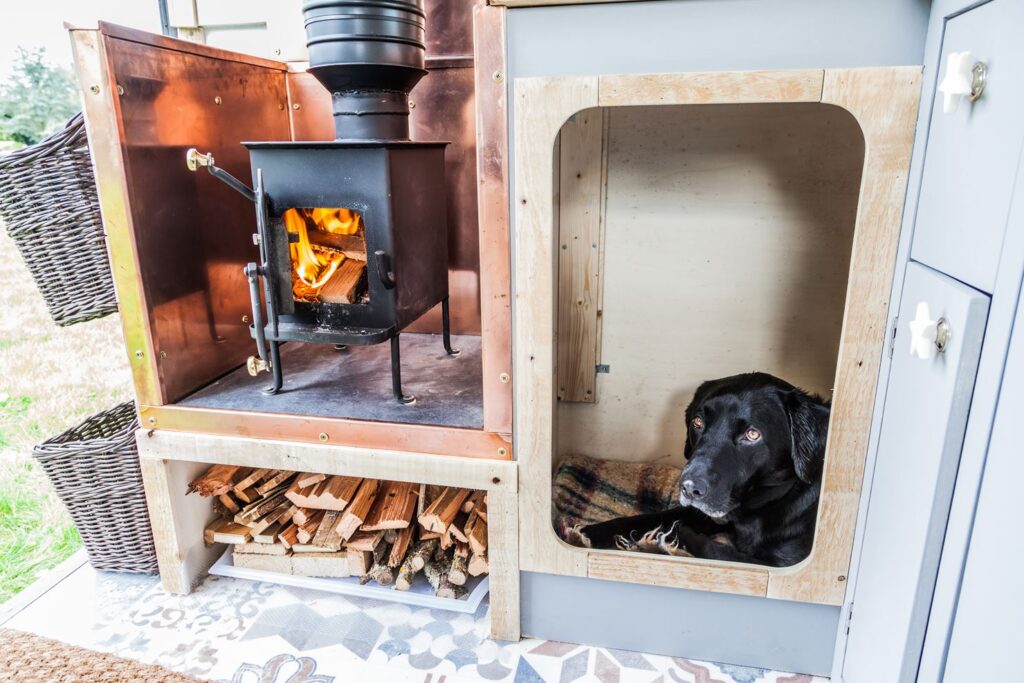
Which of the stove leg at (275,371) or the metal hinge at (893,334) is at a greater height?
the metal hinge at (893,334)

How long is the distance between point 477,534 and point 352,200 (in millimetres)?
822

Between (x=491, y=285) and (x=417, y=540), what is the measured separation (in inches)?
30.4

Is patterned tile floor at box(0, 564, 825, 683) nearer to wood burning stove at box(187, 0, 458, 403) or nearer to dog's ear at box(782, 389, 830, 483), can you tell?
dog's ear at box(782, 389, 830, 483)

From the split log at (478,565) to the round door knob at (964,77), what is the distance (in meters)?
1.28

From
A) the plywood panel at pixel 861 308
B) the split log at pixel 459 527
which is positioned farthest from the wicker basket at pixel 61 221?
the plywood panel at pixel 861 308

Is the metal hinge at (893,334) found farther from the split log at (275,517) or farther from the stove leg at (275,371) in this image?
the split log at (275,517)

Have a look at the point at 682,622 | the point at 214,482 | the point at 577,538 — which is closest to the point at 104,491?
the point at 214,482

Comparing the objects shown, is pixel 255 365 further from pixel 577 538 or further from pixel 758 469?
pixel 758 469

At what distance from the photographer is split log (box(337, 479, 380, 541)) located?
1659 mm

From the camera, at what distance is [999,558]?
774 millimetres

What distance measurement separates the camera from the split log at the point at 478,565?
5.30 ft

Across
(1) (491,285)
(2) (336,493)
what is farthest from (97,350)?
(1) (491,285)

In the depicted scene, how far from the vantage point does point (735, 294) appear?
73.2 inches

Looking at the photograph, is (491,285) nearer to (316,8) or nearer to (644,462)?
(316,8)
